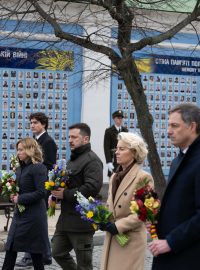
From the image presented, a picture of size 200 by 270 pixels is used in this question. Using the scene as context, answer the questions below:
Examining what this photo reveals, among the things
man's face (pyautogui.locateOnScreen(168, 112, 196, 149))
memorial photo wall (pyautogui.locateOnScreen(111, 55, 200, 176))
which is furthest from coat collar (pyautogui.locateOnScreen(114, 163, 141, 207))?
memorial photo wall (pyautogui.locateOnScreen(111, 55, 200, 176))

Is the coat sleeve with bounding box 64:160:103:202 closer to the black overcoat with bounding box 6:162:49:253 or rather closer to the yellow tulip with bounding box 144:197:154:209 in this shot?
the black overcoat with bounding box 6:162:49:253

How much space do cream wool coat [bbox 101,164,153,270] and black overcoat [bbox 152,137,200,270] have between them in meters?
1.22

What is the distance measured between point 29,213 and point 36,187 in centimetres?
30

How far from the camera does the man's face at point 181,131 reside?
193 inches

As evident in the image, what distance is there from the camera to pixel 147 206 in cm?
512

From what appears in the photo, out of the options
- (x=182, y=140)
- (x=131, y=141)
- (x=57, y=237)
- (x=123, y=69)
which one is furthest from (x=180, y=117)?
(x=123, y=69)

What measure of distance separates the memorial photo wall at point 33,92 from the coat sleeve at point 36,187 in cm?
645

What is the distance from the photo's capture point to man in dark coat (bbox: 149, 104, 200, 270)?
15.4ft

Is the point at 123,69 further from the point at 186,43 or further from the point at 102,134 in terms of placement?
the point at 186,43

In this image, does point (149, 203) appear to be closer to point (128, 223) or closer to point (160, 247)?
point (160, 247)

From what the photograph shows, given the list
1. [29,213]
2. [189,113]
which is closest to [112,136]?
[29,213]

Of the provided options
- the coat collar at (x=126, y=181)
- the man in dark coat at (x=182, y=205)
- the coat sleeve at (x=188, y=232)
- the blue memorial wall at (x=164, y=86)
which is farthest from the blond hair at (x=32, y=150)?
the blue memorial wall at (x=164, y=86)

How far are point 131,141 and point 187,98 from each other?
35.8ft

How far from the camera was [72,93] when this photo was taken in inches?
599
